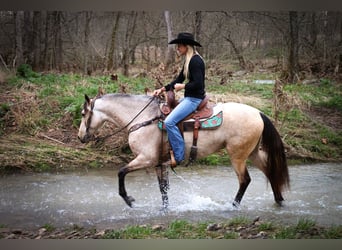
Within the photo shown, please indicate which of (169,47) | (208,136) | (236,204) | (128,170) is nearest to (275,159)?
(236,204)

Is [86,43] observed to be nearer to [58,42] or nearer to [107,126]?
[58,42]

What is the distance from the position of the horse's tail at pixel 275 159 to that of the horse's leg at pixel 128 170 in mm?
1152

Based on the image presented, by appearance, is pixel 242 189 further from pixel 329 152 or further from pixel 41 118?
pixel 41 118

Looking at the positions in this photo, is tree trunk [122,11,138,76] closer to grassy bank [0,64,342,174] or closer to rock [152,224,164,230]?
grassy bank [0,64,342,174]

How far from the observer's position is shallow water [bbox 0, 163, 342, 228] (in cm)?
435

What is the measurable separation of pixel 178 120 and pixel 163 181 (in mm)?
671

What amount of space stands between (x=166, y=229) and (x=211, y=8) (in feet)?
7.00

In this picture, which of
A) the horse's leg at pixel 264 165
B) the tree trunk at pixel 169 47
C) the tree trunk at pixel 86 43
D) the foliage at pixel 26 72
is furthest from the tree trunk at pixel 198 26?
the foliage at pixel 26 72

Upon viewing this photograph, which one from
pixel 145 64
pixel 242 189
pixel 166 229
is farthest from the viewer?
pixel 145 64

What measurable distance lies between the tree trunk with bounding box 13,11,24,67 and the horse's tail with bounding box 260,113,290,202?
2.48m

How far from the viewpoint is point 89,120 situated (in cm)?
456

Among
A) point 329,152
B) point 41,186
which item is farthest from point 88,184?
point 329,152

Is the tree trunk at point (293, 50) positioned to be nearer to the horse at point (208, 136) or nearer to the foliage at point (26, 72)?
the horse at point (208, 136)
